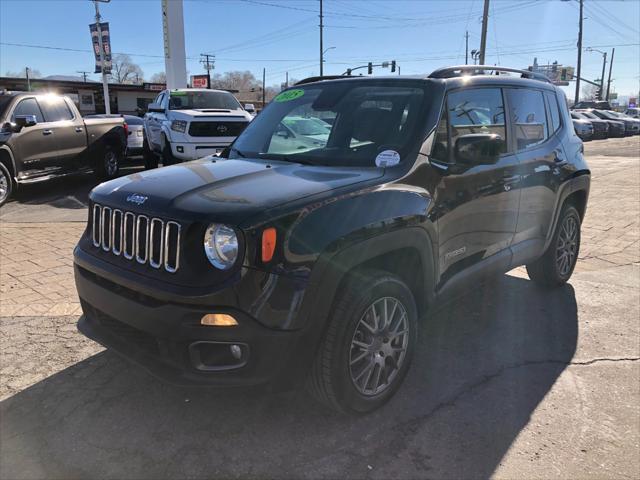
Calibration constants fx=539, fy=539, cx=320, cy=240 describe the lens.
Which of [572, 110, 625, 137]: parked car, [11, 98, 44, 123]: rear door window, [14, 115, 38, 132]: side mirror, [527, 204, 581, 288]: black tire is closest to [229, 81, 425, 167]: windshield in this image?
[527, 204, 581, 288]: black tire

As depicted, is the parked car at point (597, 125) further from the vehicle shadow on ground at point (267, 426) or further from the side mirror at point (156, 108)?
the vehicle shadow on ground at point (267, 426)

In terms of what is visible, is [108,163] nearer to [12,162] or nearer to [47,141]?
[47,141]

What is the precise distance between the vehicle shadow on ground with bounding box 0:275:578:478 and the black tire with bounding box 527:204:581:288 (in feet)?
4.57

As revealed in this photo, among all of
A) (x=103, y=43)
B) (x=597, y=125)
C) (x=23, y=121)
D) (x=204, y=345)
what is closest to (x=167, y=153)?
(x=23, y=121)

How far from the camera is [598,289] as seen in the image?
5266 millimetres

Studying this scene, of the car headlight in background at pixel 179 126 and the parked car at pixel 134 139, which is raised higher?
the car headlight in background at pixel 179 126

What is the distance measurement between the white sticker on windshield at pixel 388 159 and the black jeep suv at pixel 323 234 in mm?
13

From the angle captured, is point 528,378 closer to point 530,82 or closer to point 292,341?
point 292,341

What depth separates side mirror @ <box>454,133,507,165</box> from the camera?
10.7 ft

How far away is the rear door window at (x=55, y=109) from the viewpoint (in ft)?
32.4

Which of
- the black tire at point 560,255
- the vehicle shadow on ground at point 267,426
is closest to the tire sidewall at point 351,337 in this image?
the vehicle shadow on ground at point 267,426

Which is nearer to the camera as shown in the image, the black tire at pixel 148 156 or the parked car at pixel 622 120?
the black tire at pixel 148 156

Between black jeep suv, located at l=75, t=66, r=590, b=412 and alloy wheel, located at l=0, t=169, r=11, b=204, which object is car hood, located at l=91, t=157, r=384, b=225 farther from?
alloy wheel, located at l=0, t=169, r=11, b=204

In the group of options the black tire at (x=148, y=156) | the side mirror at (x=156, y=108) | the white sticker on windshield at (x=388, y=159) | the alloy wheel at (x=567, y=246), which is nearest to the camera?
the white sticker on windshield at (x=388, y=159)
